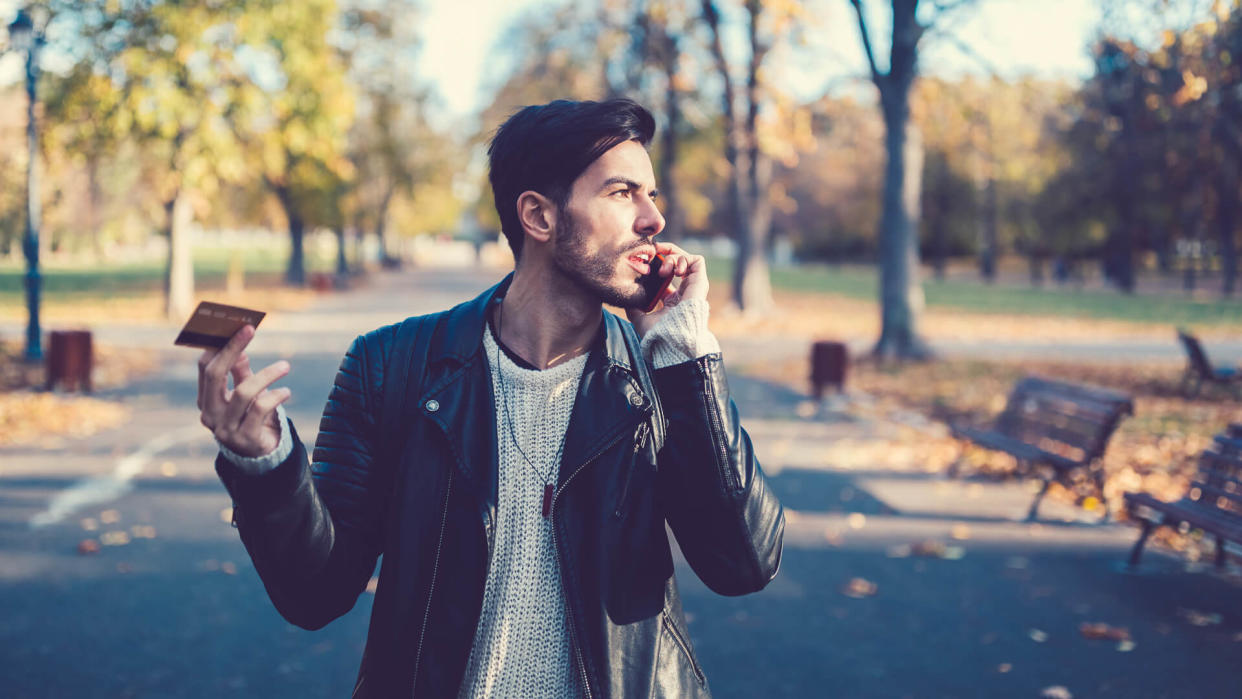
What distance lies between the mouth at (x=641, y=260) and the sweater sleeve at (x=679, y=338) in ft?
0.34

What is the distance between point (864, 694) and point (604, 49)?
26.1 metres

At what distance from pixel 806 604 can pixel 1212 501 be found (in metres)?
2.50

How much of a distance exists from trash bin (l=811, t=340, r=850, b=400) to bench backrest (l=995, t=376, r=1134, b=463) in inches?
A: 171

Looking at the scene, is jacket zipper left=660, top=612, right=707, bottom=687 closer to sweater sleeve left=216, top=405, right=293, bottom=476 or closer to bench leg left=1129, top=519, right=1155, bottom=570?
sweater sleeve left=216, top=405, right=293, bottom=476

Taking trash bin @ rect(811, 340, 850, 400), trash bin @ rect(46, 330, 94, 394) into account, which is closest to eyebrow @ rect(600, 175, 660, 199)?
trash bin @ rect(811, 340, 850, 400)

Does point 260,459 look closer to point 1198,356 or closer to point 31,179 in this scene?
point 1198,356

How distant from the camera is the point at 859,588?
5852 mm

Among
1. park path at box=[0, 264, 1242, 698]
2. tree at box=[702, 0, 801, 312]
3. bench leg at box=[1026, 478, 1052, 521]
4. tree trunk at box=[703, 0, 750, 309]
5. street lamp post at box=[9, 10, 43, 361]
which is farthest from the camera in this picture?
tree trunk at box=[703, 0, 750, 309]

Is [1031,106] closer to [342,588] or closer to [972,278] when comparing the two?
[342,588]

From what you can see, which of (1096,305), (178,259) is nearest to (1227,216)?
(1096,305)

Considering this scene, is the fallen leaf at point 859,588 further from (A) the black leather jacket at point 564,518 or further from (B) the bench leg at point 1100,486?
(A) the black leather jacket at point 564,518

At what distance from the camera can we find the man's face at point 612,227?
6.54 feet

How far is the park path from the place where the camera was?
15.1ft

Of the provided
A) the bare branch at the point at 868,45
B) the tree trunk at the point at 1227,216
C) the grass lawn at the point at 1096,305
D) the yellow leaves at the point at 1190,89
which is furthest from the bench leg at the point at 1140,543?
the grass lawn at the point at 1096,305
